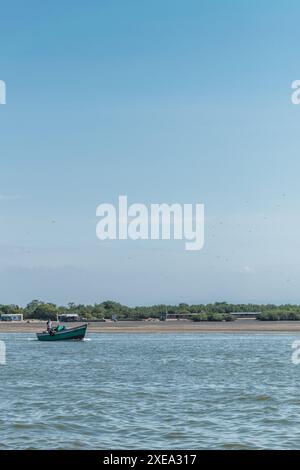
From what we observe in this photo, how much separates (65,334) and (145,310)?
6978cm

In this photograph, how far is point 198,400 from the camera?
1085 inches

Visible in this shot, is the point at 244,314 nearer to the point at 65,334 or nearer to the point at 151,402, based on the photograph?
the point at 65,334

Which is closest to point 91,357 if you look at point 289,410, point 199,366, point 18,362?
point 18,362

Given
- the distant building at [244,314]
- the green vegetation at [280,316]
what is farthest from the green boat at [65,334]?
the distant building at [244,314]

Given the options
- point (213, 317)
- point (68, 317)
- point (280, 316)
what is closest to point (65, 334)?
point (213, 317)

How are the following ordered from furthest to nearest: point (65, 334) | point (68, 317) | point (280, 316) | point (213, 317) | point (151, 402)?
point (68, 317)
point (213, 317)
point (280, 316)
point (65, 334)
point (151, 402)

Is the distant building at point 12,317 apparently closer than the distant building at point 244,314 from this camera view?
No

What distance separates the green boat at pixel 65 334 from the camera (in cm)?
6869

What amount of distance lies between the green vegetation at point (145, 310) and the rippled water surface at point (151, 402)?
7640 cm

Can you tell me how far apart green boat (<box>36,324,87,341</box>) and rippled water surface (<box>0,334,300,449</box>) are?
18483 millimetres

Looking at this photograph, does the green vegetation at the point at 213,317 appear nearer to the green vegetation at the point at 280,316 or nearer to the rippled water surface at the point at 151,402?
the green vegetation at the point at 280,316

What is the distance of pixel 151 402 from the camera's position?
1062 inches

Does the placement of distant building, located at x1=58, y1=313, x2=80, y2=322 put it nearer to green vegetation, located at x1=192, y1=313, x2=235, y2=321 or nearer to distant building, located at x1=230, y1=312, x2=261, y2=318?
green vegetation, located at x1=192, y1=313, x2=235, y2=321
